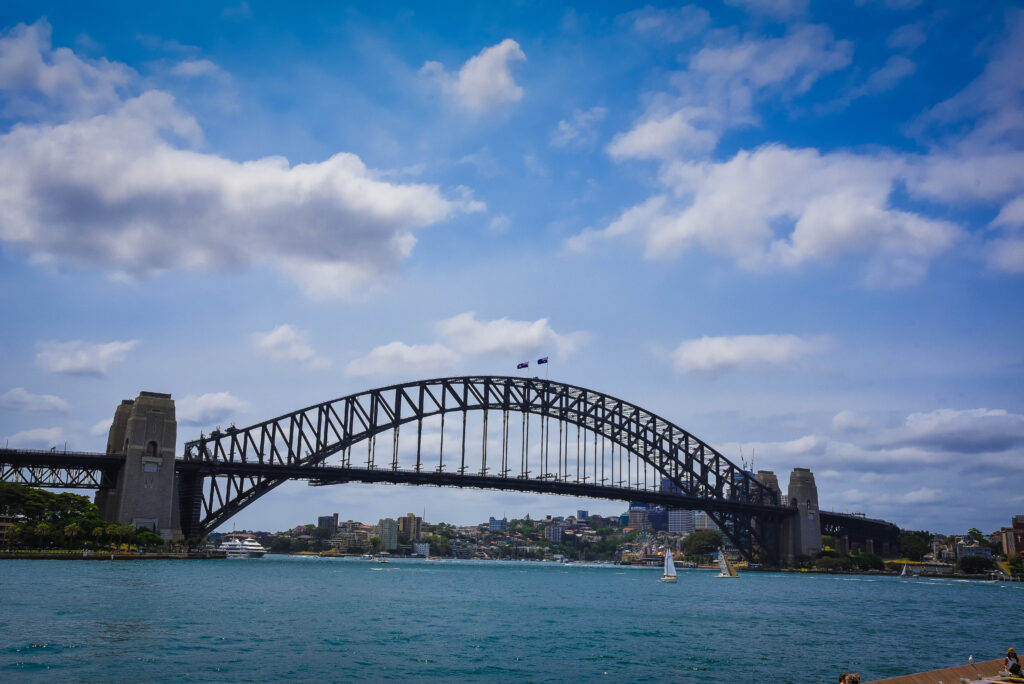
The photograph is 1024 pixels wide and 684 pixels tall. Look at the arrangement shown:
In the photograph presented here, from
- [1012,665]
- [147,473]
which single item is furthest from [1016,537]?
[1012,665]

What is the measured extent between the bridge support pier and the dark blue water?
90.2 ft

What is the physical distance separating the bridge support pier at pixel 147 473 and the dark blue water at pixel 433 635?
27.5 m

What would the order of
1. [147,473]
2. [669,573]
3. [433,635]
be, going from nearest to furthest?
[433,635], [147,473], [669,573]

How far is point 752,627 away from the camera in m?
46.2

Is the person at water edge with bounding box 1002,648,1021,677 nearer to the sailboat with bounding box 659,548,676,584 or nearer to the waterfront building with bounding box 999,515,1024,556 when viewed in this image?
the sailboat with bounding box 659,548,676,584

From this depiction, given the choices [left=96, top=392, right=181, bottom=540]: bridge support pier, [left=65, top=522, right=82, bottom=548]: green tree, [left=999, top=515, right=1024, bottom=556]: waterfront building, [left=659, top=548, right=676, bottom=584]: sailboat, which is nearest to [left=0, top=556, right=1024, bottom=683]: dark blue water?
[left=65, top=522, right=82, bottom=548]: green tree

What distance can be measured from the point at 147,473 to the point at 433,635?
65.9 metres

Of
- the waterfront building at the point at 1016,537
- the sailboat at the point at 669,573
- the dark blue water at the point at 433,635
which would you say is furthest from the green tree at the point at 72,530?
the waterfront building at the point at 1016,537

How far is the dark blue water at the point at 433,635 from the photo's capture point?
28062 mm

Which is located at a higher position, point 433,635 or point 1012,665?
point 1012,665

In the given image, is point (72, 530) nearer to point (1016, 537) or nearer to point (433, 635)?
point (433, 635)

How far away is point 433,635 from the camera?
3791cm

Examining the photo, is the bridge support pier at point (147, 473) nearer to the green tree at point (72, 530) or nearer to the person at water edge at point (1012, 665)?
the green tree at point (72, 530)

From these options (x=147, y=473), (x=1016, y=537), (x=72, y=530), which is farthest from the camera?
(x=1016, y=537)
